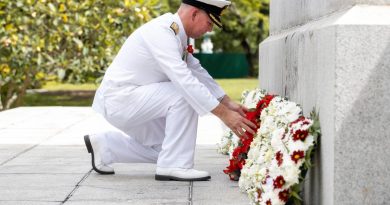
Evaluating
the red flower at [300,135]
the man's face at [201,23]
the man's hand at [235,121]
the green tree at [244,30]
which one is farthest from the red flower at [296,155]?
the green tree at [244,30]

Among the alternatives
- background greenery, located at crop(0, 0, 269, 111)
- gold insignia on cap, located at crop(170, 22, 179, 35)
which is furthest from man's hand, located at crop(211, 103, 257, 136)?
background greenery, located at crop(0, 0, 269, 111)

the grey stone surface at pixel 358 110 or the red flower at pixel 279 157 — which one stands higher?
the grey stone surface at pixel 358 110

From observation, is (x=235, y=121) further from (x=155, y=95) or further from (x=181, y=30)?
(x=181, y=30)

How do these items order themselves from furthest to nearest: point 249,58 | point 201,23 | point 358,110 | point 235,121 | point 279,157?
point 249,58 < point 201,23 < point 235,121 < point 279,157 < point 358,110

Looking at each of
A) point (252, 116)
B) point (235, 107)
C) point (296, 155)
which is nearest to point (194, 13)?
point (235, 107)

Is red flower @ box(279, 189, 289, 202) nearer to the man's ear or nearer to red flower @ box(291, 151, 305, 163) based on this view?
red flower @ box(291, 151, 305, 163)

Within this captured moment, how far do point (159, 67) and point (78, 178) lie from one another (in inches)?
39.9

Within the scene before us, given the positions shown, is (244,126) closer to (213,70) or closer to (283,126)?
(283,126)

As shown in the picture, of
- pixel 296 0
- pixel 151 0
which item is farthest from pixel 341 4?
pixel 151 0

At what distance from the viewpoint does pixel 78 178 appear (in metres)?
6.09

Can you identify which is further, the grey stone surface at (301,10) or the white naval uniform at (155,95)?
the white naval uniform at (155,95)

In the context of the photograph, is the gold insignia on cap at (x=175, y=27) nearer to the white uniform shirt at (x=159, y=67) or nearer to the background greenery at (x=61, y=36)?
→ the white uniform shirt at (x=159, y=67)

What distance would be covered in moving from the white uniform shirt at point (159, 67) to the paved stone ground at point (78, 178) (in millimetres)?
548

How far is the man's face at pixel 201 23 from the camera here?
5.80 meters
